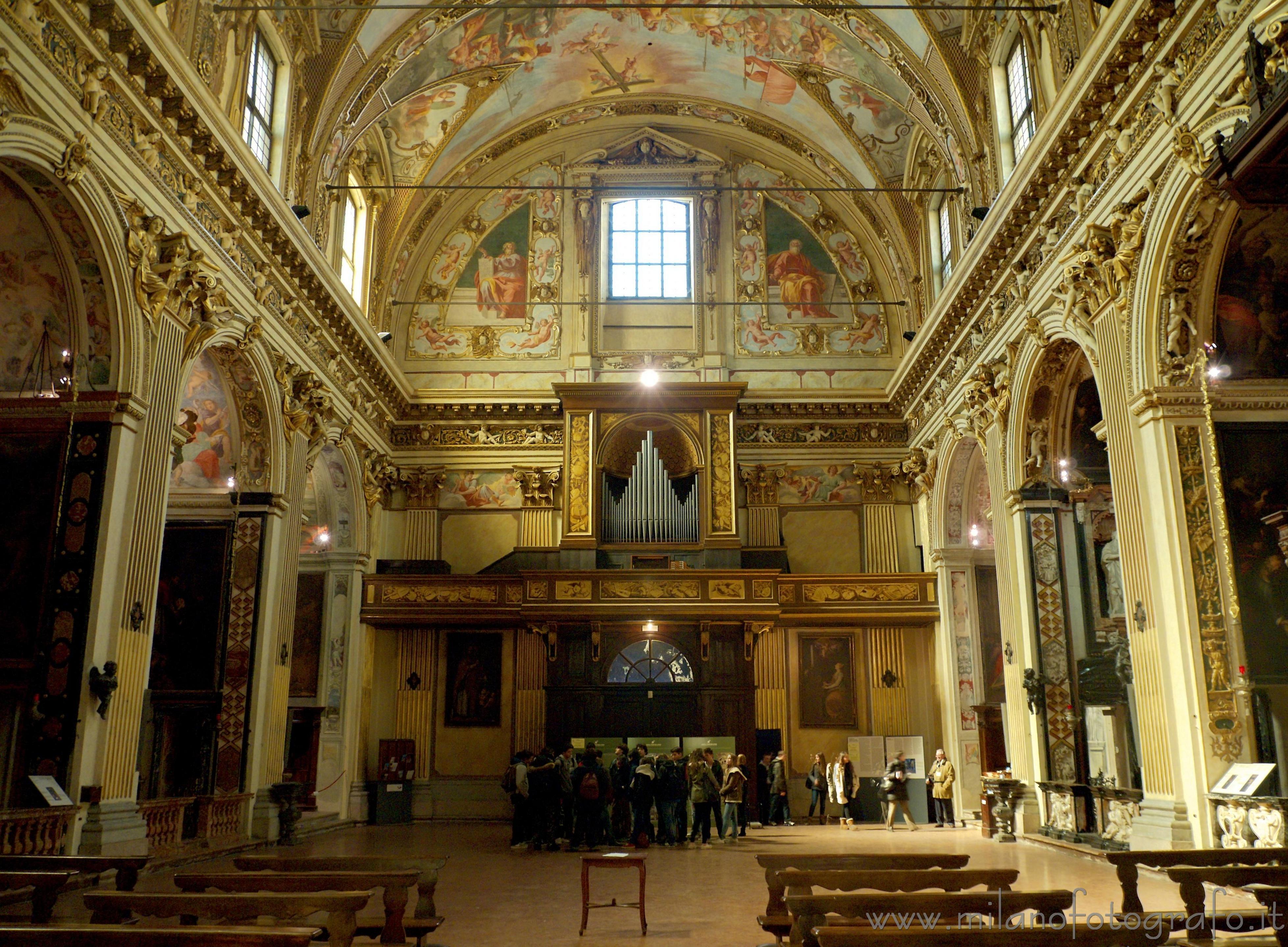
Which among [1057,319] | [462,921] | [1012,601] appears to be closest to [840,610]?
[1012,601]

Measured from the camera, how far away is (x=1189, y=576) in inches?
424

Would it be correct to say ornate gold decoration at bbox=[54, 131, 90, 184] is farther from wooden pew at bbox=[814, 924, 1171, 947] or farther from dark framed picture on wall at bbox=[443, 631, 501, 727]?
dark framed picture on wall at bbox=[443, 631, 501, 727]

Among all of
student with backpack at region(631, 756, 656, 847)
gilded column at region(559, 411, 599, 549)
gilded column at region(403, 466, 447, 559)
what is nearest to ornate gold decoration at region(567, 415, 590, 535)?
gilded column at region(559, 411, 599, 549)

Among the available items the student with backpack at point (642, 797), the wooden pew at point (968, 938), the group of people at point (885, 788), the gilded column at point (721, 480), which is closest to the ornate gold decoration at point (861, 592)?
the gilded column at point (721, 480)

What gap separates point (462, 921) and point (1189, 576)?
7.69m

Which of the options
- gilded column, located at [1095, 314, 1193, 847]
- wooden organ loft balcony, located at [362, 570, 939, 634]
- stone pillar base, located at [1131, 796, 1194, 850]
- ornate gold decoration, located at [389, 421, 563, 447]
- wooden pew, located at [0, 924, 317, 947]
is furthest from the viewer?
ornate gold decoration, located at [389, 421, 563, 447]

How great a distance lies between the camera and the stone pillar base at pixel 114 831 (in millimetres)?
10727

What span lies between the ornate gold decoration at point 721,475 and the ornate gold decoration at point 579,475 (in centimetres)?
243

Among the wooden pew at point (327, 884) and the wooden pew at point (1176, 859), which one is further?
the wooden pew at point (1176, 859)

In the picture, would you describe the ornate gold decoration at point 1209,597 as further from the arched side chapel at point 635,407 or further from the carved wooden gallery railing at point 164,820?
the carved wooden gallery railing at point 164,820

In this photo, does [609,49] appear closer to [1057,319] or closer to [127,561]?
[1057,319]

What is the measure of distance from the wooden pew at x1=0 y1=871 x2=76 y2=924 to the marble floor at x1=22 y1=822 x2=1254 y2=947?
5.04 ft

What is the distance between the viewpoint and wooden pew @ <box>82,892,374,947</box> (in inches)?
212

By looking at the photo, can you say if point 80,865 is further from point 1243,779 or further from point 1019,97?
point 1019,97
